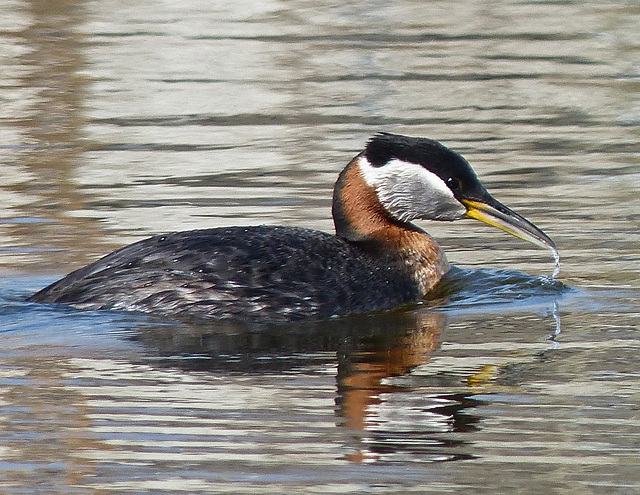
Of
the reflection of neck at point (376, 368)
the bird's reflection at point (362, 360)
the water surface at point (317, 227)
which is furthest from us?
the reflection of neck at point (376, 368)

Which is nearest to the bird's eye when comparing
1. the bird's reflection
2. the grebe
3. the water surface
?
the grebe

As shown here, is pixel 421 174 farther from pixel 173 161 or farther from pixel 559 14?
pixel 559 14

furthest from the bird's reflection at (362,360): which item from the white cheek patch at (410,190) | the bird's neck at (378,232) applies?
the white cheek patch at (410,190)

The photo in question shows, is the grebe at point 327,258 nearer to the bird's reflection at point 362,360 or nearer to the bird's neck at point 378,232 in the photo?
the bird's neck at point 378,232

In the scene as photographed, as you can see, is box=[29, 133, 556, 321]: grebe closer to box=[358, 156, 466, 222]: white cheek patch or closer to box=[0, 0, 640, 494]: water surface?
box=[358, 156, 466, 222]: white cheek patch

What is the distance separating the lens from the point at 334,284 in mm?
8539

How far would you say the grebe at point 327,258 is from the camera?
8305mm

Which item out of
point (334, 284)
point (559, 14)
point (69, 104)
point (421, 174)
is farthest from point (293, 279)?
point (559, 14)

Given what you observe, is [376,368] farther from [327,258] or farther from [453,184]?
[453,184]

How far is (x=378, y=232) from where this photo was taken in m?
9.26

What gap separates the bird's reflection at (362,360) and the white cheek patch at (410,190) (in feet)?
2.67

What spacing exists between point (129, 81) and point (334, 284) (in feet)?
26.7

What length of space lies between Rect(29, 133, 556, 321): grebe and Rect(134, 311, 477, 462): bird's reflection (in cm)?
16

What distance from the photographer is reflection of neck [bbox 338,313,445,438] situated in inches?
258
